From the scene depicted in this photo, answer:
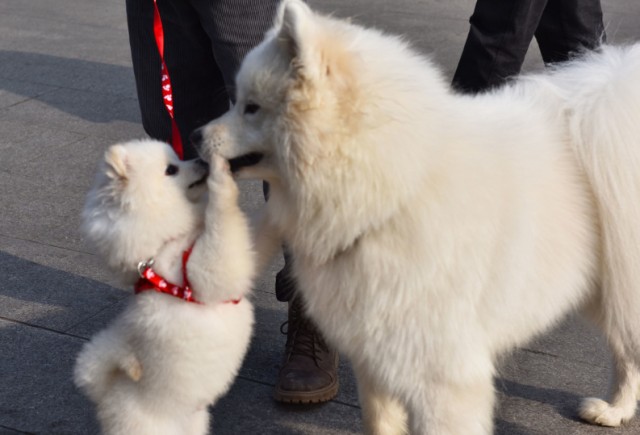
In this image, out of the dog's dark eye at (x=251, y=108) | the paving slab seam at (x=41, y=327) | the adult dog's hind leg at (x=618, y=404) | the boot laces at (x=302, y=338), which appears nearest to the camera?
the dog's dark eye at (x=251, y=108)

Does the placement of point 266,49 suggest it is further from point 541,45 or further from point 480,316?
point 541,45

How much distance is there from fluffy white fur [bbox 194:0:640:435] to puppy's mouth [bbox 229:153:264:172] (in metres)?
0.02

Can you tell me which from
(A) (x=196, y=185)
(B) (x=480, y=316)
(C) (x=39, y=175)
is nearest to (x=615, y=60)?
(B) (x=480, y=316)

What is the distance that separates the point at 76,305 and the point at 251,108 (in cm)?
207

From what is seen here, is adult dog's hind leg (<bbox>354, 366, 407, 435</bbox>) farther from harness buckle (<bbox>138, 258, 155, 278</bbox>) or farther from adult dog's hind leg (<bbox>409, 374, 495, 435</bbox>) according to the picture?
harness buckle (<bbox>138, 258, 155, 278</bbox>)

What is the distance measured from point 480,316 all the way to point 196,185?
38.9 inches

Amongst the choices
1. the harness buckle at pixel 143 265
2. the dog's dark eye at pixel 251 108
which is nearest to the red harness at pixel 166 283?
the harness buckle at pixel 143 265

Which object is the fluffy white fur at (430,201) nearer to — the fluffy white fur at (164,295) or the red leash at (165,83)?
the fluffy white fur at (164,295)

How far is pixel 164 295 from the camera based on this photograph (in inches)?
108

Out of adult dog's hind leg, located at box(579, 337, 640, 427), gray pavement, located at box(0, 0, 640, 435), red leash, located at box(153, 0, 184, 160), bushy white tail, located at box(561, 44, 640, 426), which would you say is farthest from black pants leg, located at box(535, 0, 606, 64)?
red leash, located at box(153, 0, 184, 160)

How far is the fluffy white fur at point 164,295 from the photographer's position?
8.78 feet

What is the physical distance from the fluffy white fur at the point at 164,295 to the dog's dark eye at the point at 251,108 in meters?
0.17

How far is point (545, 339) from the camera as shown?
400 cm

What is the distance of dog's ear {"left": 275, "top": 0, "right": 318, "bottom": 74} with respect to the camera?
7.48ft
